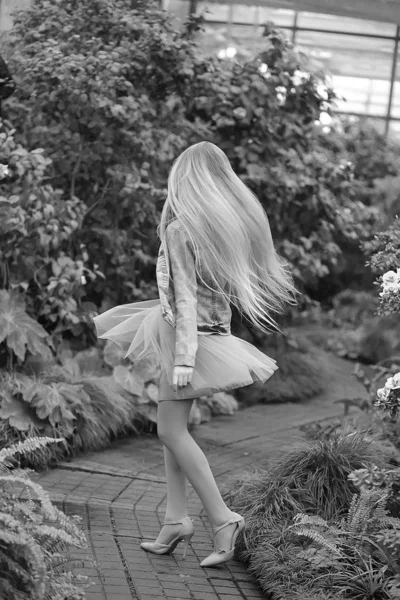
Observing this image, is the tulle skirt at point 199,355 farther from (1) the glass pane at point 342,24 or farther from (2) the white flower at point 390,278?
(1) the glass pane at point 342,24

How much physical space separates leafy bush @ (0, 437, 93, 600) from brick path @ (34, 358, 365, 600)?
1.27ft

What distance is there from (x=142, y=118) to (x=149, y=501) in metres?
2.99

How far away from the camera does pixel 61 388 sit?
546 centimetres

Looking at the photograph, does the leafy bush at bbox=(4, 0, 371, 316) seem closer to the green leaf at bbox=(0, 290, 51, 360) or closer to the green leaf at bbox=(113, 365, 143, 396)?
the green leaf at bbox=(113, 365, 143, 396)

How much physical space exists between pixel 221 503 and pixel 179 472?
0.25 m

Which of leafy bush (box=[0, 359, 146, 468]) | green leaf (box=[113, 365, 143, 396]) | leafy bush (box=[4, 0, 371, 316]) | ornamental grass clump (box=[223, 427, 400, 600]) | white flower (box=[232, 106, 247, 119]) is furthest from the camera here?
white flower (box=[232, 106, 247, 119])

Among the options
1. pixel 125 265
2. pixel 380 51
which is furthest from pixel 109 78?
pixel 380 51

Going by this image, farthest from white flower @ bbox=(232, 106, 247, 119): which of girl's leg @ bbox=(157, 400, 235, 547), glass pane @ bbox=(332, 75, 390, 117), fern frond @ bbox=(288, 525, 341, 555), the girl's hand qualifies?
glass pane @ bbox=(332, 75, 390, 117)

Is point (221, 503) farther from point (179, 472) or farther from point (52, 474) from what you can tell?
point (52, 474)

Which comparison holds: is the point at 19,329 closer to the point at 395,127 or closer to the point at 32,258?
the point at 32,258

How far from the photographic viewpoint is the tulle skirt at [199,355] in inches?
146

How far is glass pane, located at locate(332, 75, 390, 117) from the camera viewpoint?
1780cm

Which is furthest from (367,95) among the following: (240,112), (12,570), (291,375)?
(12,570)

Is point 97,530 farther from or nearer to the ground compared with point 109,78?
nearer to the ground
